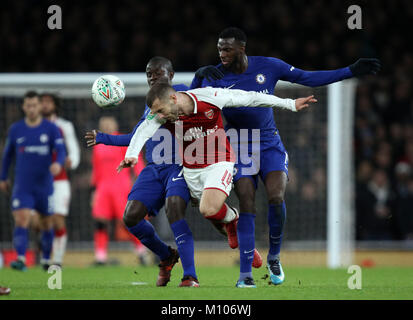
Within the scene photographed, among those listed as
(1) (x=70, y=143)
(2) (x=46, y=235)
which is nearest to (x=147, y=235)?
(2) (x=46, y=235)

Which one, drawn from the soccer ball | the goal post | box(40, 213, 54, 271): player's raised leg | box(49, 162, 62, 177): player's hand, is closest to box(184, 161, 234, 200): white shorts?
the soccer ball

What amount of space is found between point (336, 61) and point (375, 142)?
231 centimetres

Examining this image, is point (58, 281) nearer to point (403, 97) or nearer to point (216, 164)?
point (216, 164)

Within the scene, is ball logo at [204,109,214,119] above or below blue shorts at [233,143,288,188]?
above

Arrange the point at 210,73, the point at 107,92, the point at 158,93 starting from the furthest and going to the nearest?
the point at 107,92, the point at 210,73, the point at 158,93

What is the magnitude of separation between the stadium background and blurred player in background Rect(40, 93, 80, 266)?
1817 mm

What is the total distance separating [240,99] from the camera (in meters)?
6.08

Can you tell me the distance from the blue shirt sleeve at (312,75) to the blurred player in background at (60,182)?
437 cm

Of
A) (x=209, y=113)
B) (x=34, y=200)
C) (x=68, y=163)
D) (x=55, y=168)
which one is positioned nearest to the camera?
(x=209, y=113)

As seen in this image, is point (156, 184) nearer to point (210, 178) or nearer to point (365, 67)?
point (210, 178)

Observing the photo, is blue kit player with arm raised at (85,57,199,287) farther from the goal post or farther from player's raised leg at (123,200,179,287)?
the goal post

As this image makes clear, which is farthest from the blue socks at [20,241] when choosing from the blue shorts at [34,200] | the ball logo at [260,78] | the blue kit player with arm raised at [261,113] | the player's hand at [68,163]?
the ball logo at [260,78]

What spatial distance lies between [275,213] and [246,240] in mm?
415

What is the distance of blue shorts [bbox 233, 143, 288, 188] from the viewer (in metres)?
6.50
